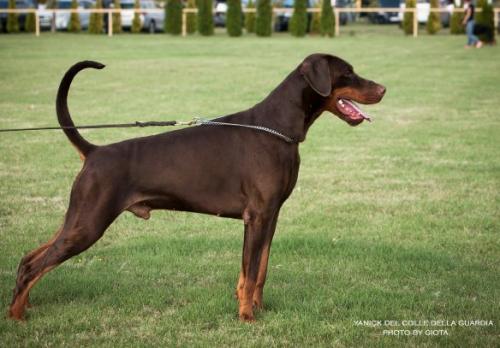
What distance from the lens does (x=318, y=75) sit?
555 cm

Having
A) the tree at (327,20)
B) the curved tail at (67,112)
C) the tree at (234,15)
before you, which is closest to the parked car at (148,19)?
the tree at (234,15)

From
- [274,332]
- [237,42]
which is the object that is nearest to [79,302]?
[274,332]

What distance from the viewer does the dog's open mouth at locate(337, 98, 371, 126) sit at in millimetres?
5754

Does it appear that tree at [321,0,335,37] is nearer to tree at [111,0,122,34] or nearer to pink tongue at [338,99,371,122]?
tree at [111,0,122,34]

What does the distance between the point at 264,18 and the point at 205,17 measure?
302 centimetres

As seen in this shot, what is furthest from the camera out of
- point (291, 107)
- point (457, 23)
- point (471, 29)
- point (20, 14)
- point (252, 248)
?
point (20, 14)

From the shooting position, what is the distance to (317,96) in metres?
5.69

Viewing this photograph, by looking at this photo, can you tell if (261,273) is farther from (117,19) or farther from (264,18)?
(117,19)

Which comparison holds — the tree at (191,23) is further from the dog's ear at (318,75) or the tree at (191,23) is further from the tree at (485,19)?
the dog's ear at (318,75)

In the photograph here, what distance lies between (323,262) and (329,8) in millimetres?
35722

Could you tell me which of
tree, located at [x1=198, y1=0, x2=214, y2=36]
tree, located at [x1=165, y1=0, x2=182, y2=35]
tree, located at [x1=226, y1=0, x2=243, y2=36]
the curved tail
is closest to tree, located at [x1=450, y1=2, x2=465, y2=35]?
tree, located at [x1=226, y1=0, x2=243, y2=36]

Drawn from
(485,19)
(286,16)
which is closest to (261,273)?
(485,19)

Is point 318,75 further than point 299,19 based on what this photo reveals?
No

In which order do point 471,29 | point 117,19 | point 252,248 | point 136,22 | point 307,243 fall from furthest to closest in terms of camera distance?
point 136,22 < point 117,19 < point 471,29 < point 307,243 < point 252,248
